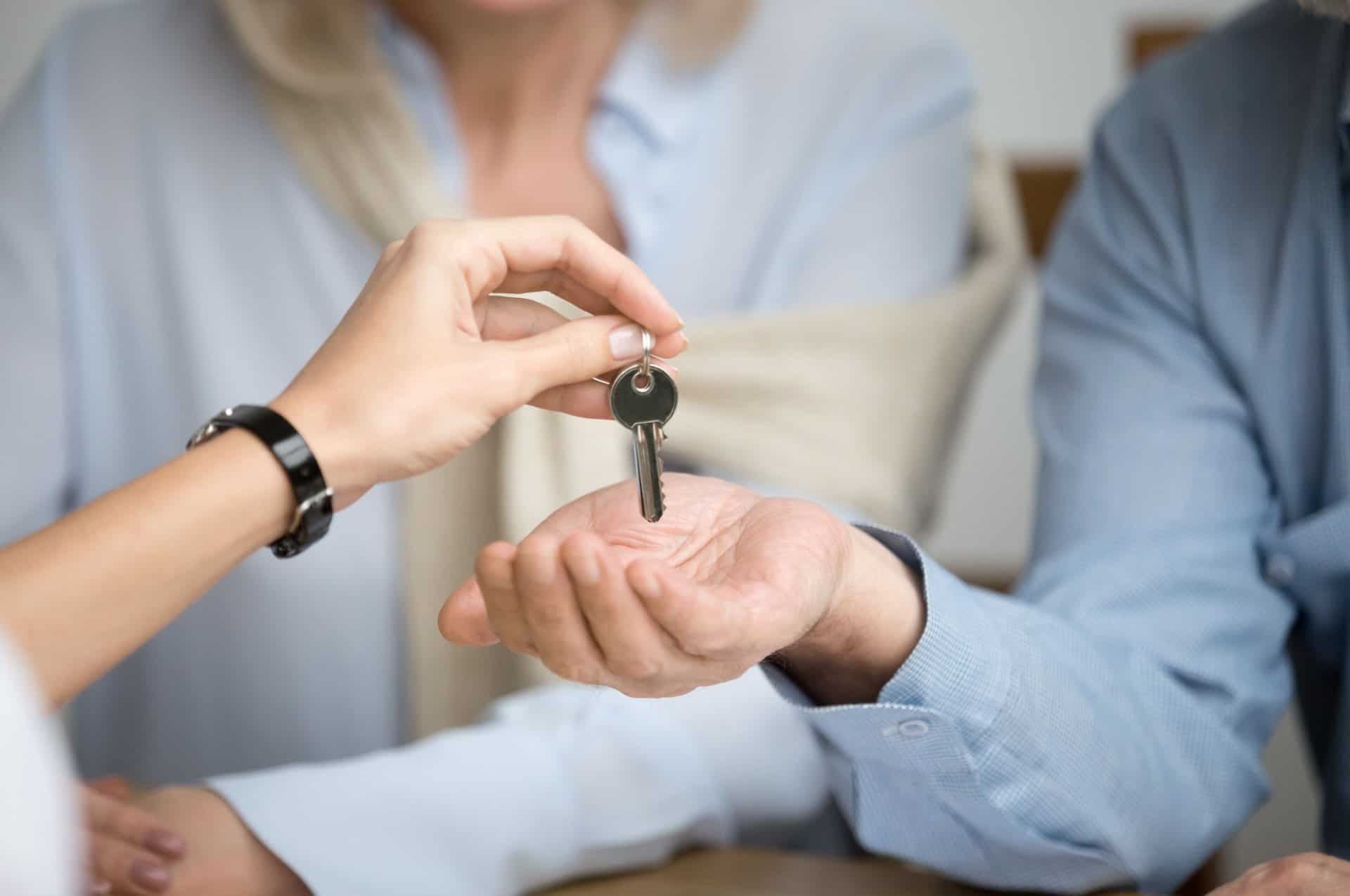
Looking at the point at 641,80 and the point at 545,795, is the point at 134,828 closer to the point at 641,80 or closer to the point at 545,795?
the point at 545,795

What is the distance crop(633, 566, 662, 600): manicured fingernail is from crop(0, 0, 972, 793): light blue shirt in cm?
59

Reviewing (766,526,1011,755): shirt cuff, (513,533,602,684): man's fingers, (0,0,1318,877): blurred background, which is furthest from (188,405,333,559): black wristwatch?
(0,0,1318,877): blurred background

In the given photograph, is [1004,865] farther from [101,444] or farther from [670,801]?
[101,444]

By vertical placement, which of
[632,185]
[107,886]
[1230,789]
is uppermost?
[632,185]

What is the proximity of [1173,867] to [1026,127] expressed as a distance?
4.25 feet

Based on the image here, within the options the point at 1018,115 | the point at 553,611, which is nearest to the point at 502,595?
the point at 553,611

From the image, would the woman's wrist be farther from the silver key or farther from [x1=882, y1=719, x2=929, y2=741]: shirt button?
[x1=882, y1=719, x2=929, y2=741]: shirt button

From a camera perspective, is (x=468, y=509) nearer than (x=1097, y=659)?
No

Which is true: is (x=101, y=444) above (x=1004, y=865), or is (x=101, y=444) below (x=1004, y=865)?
above

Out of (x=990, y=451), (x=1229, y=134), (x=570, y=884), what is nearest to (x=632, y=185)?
(x=1229, y=134)

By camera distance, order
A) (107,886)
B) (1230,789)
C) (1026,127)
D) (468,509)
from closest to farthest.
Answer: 1. (107,886)
2. (1230,789)
3. (468,509)
4. (1026,127)

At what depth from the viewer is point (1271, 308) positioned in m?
0.71

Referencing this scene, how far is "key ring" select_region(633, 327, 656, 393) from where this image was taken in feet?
1.77

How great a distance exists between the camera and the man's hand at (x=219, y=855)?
0.58 meters
